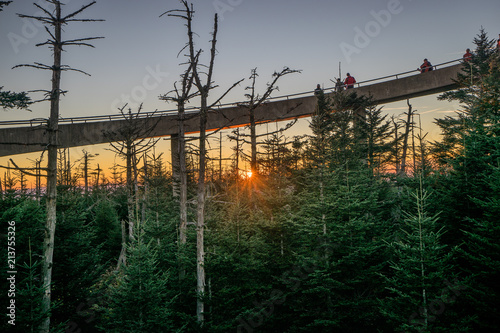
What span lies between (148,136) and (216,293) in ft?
46.1

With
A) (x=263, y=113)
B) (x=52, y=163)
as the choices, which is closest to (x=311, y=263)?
(x=52, y=163)

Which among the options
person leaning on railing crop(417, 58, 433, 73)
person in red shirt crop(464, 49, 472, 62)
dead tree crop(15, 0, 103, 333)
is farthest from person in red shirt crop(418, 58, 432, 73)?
dead tree crop(15, 0, 103, 333)

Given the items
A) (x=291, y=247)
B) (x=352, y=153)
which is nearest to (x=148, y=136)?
(x=291, y=247)

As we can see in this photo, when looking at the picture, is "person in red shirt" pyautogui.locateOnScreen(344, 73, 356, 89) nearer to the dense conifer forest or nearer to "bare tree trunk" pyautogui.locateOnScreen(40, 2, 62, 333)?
A: the dense conifer forest

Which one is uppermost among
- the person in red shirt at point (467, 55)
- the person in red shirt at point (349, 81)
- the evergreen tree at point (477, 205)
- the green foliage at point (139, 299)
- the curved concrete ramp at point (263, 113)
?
the person in red shirt at point (467, 55)

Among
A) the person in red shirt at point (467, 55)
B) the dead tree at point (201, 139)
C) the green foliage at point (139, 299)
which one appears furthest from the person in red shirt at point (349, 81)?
the green foliage at point (139, 299)

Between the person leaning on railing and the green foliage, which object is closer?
the green foliage

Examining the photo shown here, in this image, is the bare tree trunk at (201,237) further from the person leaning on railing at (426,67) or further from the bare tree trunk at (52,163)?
the person leaning on railing at (426,67)

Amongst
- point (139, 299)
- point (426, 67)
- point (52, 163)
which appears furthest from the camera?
point (426, 67)

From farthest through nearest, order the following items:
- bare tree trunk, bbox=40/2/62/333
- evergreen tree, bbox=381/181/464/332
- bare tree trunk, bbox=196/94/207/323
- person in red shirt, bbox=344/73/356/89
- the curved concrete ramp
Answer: person in red shirt, bbox=344/73/356/89
the curved concrete ramp
bare tree trunk, bbox=196/94/207/323
bare tree trunk, bbox=40/2/62/333
evergreen tree, bbox=381/181/464/332

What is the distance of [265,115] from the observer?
80.7 feet

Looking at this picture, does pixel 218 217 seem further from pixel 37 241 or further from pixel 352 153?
pixel 352 153

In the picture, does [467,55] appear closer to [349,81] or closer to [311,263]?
[349,81]

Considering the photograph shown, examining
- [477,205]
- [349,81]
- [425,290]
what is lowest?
[425,290]
